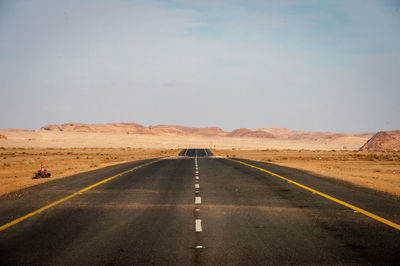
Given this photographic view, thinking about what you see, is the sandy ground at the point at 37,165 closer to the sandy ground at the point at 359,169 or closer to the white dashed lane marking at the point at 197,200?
the white dashed lane marking at the point at 197,200

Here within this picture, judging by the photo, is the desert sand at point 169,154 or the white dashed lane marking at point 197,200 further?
the desert sand at point 169,154

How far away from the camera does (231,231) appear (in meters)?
7.91

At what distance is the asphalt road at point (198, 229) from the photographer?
612 centimetres

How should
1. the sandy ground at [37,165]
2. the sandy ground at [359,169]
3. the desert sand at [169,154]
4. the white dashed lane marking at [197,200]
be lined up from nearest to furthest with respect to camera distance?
the white dashed lane marking at [197,200], the sandy ground at [359,169], the sandy ground at [37,165], the desert sand at [169,154]

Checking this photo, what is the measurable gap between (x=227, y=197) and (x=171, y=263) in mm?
7082

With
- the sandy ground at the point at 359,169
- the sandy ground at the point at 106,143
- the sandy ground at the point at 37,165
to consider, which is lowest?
Result: the sandy ground at the point at 37,165

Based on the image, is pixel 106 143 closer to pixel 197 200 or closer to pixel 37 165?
pixel 37 165

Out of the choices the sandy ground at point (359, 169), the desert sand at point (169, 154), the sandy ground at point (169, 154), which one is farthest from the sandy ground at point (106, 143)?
the sandy ground at point (359, 169)

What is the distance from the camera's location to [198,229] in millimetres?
8109

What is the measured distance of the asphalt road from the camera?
6121 mm

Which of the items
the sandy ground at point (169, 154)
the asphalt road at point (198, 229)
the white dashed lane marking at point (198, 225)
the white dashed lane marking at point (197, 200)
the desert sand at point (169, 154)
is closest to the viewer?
the asphalt road at point (198, 229)

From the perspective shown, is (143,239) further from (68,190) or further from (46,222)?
(68,190)

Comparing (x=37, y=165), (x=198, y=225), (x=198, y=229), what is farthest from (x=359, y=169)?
(x=37, y=165)

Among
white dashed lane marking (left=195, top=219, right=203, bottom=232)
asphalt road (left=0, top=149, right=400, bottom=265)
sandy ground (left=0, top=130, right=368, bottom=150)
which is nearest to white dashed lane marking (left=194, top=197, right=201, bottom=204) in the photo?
asphalt road (left=0, top=149, right=400, bottom=265)
